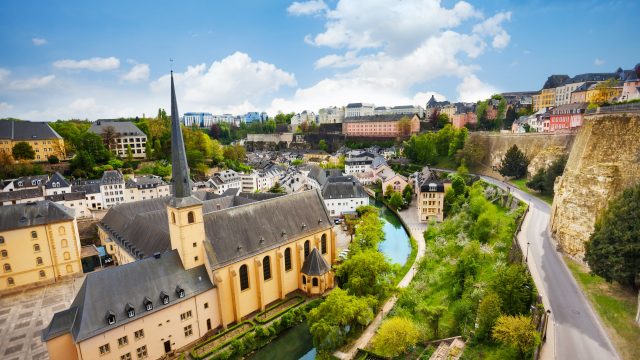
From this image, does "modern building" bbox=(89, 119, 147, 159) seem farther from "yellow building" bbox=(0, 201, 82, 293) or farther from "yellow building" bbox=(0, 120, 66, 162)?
"yellow building" bbox=(0, 201, 82, 293)

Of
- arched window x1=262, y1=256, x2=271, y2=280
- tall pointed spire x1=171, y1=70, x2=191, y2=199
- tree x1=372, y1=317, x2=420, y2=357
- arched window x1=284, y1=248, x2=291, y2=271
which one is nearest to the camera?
tree x1=372, y1=317, x2=420, y2=357

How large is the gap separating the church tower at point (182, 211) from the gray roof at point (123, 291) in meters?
1.11

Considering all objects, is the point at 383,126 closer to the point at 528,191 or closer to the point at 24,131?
the point at 528,191

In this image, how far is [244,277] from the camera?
32.3 metres

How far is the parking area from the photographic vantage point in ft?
91.0

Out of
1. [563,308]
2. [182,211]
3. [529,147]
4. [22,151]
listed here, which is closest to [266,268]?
[182,211]

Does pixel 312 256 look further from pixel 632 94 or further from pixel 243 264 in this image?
pixel 632 94

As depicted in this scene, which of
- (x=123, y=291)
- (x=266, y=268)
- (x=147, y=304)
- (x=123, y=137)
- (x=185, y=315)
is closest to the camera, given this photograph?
(x=123, y=291)

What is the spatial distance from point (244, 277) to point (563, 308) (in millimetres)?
26478

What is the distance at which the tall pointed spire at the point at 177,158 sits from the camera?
25719mm

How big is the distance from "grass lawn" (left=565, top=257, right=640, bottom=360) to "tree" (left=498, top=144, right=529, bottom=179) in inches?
1654

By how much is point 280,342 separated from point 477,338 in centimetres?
1648

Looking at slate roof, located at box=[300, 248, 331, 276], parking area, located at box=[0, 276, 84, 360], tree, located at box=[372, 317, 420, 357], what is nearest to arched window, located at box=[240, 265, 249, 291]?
slate roof, located at box=[300, 248, 331, 276]

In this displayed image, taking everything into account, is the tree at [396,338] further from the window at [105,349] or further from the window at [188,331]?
the window at [105,349]
